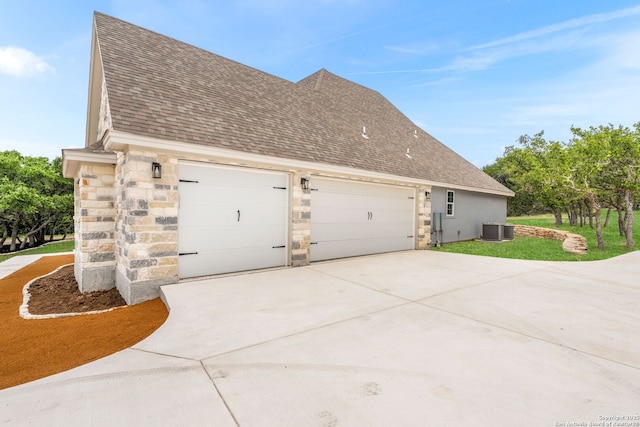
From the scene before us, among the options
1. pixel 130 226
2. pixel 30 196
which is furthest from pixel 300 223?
pixel 30 196

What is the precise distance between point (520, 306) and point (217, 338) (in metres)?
4.35

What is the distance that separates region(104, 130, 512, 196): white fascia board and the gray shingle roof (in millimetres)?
116

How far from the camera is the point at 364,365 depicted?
2.60 m

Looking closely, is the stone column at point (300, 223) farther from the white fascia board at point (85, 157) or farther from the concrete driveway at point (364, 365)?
the white fascia board at point (85, 157)

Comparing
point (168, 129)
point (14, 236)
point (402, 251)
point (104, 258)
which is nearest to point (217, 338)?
point (168, 129)

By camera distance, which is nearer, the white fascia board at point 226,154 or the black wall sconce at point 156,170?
the white fascia board at point 226,154

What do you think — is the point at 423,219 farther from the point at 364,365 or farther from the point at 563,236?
the point at 364,365

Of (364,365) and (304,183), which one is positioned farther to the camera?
(304,183)

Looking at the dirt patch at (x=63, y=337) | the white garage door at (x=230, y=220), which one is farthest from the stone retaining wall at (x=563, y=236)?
the dirt patch at (x=63, y=337)

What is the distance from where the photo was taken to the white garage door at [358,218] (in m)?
7.91

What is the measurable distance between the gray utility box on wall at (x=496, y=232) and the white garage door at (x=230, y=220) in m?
11.3

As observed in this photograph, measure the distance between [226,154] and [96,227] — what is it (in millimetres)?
3190

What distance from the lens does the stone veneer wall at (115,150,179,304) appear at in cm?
493

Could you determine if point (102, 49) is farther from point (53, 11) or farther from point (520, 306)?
point (520, 306)
